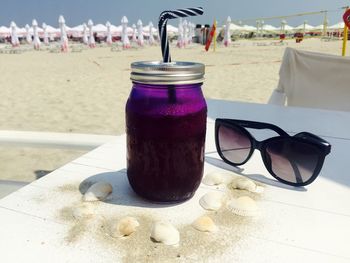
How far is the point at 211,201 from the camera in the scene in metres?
0.77

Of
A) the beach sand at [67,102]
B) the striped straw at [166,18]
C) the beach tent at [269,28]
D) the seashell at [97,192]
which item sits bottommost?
the beach sand at [67,102]

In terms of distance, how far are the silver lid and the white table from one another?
10.9 inches

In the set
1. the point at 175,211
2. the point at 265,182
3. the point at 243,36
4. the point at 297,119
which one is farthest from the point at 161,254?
the point at 243,36

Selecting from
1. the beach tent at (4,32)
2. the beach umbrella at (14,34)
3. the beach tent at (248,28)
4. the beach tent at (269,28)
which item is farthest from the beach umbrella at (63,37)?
the beach tent at (269,28)

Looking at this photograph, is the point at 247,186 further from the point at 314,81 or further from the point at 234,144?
the point at 314,81

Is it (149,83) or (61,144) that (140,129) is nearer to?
(149,83)

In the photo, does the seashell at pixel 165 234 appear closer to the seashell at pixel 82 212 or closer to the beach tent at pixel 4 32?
the seashell at pixel 82 212

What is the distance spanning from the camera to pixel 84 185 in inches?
34.2

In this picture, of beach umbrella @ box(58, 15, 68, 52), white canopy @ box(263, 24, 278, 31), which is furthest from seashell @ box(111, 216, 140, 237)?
white canopy @ box(263, 24, 278, 31)

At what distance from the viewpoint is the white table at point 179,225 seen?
60 cm

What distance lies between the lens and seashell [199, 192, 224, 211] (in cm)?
76

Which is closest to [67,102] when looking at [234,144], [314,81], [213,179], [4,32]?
[314,81]

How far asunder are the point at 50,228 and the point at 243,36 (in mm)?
43794

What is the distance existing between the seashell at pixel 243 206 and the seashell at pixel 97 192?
282 mm
